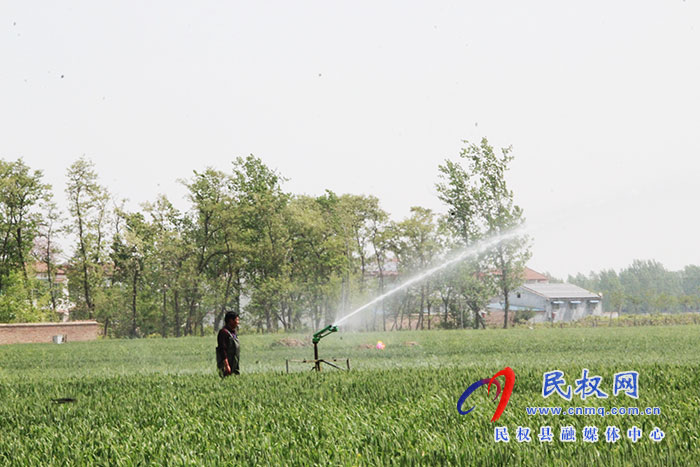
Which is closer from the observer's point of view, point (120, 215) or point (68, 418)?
point (68, 418)

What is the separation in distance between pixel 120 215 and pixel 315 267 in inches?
623

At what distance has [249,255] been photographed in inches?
2125

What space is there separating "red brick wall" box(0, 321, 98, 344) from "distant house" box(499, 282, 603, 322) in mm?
51781

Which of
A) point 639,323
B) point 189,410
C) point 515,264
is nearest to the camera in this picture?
point 189,410

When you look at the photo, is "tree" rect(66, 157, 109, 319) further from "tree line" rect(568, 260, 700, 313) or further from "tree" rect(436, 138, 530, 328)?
"tree line" rect(568, 260, 700, 313)

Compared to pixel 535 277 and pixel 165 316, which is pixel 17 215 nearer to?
pixel 165 316

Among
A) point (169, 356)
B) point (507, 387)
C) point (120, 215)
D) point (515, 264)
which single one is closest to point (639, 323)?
point (515, 264)

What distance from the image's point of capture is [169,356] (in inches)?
967

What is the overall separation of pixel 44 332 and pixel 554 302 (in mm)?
61809

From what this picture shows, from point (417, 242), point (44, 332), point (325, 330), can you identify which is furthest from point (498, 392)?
point (417, 242)

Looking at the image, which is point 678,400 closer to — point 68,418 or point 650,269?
point 68,418

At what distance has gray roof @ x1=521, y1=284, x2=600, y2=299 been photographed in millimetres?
85062

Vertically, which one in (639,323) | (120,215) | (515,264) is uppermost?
(120,215)

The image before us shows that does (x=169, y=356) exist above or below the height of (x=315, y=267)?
below
